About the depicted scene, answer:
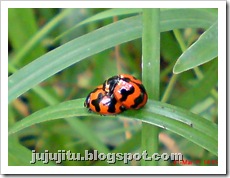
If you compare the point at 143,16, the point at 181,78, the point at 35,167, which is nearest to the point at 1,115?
the point at 35,167

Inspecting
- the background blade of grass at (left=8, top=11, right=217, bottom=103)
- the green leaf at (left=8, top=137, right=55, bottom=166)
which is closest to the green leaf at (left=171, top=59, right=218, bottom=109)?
the background blade of grass at (left=8, top=11, right=217, bottom=103)

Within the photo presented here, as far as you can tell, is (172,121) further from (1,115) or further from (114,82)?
(1,115)

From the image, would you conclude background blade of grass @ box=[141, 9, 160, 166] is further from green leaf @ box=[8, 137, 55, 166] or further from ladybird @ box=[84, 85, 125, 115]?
green leaf @ box=[8, 137, 55, 166]

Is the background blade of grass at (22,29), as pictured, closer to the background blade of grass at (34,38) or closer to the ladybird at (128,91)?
the background blade of grass at (34,38)

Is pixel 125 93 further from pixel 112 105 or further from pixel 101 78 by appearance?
pixel 101 78

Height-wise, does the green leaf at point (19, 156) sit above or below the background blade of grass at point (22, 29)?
below

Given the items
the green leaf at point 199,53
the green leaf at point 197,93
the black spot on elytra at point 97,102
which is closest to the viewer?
the green leaf at point 199,53

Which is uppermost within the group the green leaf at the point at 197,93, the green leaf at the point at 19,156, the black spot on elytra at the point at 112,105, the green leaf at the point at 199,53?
the green leaf at the point at 197,93

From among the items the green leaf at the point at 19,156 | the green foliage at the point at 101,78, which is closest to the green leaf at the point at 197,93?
the green foliage at the point at 101,78
